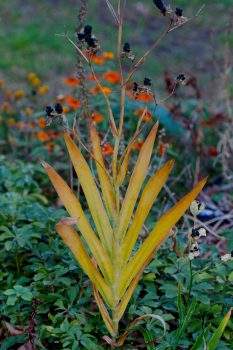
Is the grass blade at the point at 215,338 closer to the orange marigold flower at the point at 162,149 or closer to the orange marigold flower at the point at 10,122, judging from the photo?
the orange marigold flower at the point at 162,149

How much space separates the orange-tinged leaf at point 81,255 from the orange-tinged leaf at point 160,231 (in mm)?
88

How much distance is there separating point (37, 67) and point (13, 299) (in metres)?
4.47

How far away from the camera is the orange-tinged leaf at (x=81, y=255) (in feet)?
7.02

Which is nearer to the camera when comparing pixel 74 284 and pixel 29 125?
pixel 74 284

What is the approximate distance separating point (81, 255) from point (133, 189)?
31cm

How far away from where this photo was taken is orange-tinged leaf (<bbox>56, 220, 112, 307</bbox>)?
7.02 feet

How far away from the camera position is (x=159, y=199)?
3953 millimetres

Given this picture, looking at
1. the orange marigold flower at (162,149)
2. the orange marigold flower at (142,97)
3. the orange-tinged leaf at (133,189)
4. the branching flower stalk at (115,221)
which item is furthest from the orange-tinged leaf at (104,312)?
the orange marigold flower at (162,149)

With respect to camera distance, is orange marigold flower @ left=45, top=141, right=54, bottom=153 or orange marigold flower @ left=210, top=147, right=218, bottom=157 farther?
orange marigold flower @ left=210, top=147, right=218, bottom=157

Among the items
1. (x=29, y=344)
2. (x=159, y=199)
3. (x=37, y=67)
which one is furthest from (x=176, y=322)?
(x=37, y=67)

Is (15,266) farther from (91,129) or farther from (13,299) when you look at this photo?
(91,129)

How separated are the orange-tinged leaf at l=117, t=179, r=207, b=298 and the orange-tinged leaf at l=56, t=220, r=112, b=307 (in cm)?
9

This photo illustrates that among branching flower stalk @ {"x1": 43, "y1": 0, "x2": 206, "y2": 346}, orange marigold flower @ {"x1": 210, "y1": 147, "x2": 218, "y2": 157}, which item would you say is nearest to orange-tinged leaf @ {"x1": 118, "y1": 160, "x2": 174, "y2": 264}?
branching flower stalk @ {"x1": 43, "y1": 0, "x2": 206, "y2": 346}

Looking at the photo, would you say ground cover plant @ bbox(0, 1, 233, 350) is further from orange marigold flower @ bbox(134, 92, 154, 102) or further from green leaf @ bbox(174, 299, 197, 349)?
orange marigold flower @ bbox(134, 92, 154, 102)
